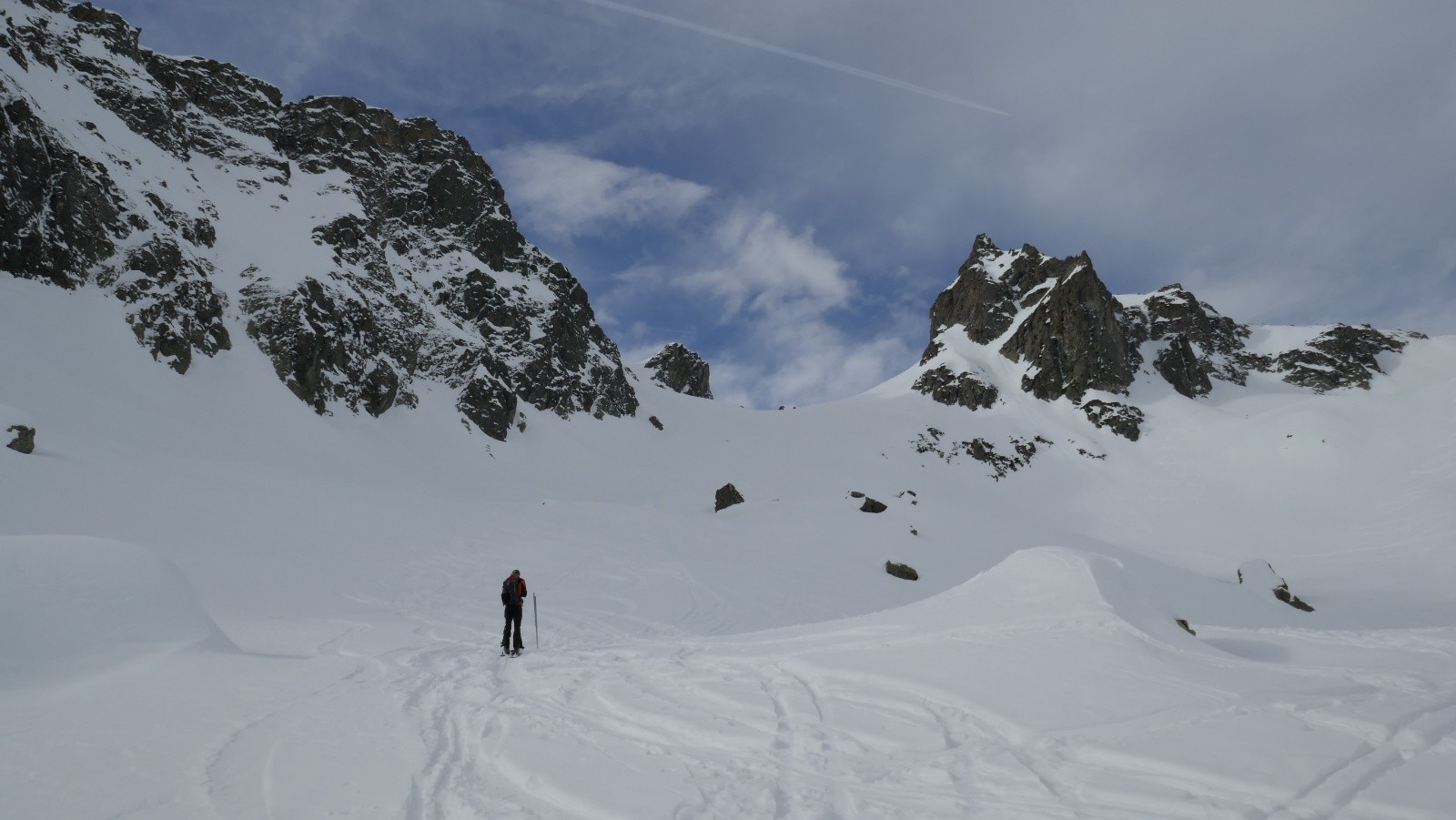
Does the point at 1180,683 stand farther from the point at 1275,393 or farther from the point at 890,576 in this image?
the point at 1275,393

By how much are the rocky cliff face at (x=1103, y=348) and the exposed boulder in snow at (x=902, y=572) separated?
147ft

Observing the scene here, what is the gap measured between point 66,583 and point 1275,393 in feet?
294

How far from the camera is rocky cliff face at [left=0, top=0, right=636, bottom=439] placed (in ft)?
94.2

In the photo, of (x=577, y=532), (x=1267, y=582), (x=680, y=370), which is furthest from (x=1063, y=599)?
(x=680, y=370)

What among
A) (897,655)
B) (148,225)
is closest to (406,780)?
A: (897,655)

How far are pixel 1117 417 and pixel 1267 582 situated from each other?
37995 millimetres

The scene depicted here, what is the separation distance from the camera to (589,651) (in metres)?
11.1

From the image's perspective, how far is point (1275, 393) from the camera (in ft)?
216

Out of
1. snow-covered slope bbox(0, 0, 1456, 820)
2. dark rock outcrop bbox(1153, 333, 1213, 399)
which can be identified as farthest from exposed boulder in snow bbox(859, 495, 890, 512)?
dark rock outcrop bbox(1153, 333, 1213, 399)

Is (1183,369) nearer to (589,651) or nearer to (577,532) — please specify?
(577,532)

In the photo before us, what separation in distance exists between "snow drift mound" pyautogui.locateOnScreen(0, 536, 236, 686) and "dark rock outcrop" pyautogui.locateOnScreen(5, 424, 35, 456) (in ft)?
43.9

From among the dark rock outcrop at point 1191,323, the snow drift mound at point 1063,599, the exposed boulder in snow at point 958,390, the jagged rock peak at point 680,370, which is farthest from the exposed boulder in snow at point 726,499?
the dark rock outcrop at point 1191,323

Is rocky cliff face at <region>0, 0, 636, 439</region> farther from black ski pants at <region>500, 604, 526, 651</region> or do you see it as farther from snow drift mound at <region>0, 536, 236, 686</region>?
black ski pants at <region>500, 604, 526, 651</region>

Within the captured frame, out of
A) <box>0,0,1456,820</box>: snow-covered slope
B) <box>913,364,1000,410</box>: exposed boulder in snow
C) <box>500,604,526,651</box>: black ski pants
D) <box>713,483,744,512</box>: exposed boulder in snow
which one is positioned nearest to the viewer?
<box>0,0,1456,820</box>: snow-covered slope
